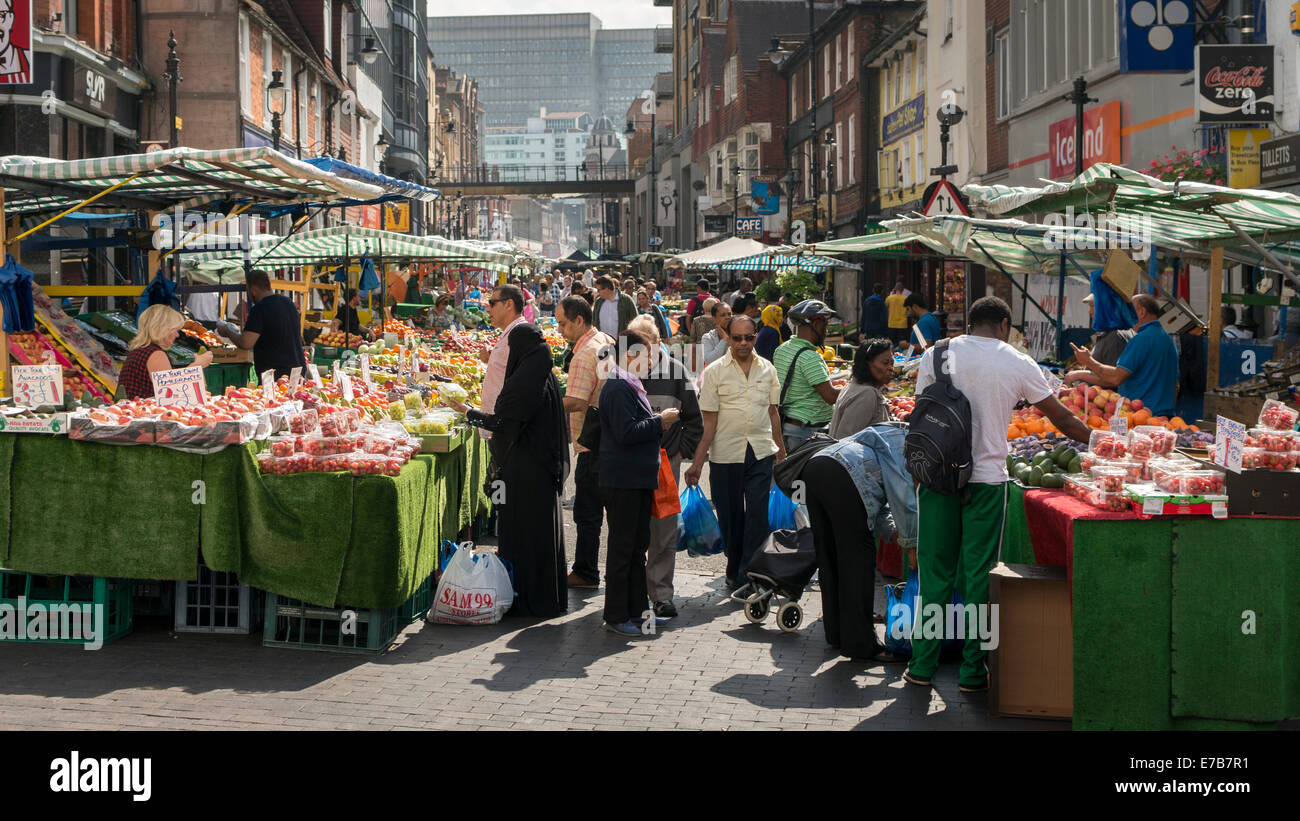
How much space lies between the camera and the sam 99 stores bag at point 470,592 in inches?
328

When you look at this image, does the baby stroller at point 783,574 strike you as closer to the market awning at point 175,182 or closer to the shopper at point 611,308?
the market awning at point 175,182

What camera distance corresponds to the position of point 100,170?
10.1 m

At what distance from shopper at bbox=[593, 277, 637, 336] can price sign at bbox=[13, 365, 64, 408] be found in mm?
9946

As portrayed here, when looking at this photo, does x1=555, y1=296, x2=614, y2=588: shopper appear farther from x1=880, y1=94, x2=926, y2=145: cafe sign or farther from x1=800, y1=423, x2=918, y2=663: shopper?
x1=880, y1=94, x2=926, y2=145: cafe sign

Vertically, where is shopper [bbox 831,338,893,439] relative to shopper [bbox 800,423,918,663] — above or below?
above

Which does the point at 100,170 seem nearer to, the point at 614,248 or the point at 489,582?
the point at 489,582

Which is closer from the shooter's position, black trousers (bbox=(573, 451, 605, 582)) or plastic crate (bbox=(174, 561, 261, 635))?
plastic crate (bbox=(174, 561, 261, 635))

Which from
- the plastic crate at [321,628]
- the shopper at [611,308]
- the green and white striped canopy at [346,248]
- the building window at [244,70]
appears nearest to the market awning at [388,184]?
the green and white striped canopy at [346,248]

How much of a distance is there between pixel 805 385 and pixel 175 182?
242 inches

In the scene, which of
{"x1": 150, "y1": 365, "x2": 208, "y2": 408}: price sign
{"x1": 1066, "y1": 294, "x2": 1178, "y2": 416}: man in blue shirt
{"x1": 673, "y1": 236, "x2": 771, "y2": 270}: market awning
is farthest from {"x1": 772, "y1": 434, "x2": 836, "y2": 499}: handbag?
{"x1": 673, "y1": 236, "x2": 771, "y2": 270}: market awning

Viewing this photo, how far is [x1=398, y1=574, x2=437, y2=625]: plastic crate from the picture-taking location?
8.39 meters

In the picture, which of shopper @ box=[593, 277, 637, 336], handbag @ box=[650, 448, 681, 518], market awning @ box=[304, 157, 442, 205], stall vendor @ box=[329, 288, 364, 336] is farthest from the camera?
stall vendor @ box=[329, 288, 364, 336]

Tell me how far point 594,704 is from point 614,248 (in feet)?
463

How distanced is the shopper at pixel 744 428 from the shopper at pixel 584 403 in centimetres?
75
